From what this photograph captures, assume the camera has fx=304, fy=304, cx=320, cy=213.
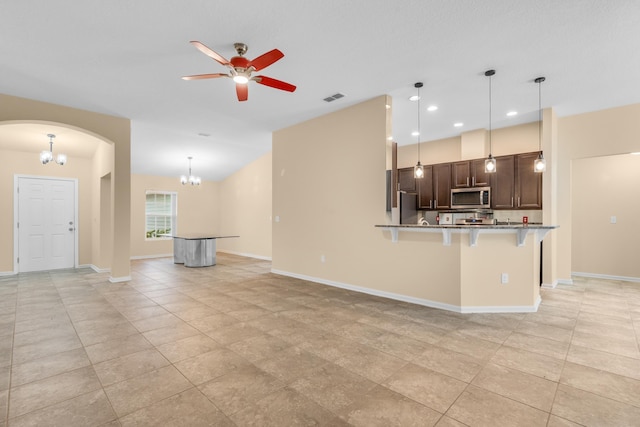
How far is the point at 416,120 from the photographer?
5.80 meters

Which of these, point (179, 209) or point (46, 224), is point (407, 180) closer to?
point (179, 209)

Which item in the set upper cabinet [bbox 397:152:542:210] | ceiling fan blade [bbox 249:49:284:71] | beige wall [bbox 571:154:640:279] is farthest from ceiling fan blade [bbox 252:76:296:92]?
beige wall [bbox 571:154:640:279]

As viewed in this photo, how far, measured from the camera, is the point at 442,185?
21.6ft

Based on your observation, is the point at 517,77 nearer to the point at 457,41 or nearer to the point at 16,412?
the point at 457,41

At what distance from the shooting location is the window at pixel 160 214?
9.43 meters

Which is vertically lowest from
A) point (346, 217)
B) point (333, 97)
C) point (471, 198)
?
point (346, 217)

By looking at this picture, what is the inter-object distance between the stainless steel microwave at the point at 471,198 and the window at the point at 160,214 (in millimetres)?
8238

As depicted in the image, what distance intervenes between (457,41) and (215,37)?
251 cm

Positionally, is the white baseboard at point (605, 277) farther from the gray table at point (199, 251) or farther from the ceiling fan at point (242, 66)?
the gray table at point (199, 251)

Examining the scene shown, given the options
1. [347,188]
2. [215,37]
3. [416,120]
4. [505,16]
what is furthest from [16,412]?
[416,120]

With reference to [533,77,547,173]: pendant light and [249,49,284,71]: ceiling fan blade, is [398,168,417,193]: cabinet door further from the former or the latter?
[249,49,284,71]: ceiling fan blade

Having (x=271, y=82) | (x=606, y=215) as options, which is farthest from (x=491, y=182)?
(x=271, y=82)

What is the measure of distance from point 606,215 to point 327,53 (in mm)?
6410

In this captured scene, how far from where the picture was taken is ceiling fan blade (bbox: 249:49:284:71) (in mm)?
2679
